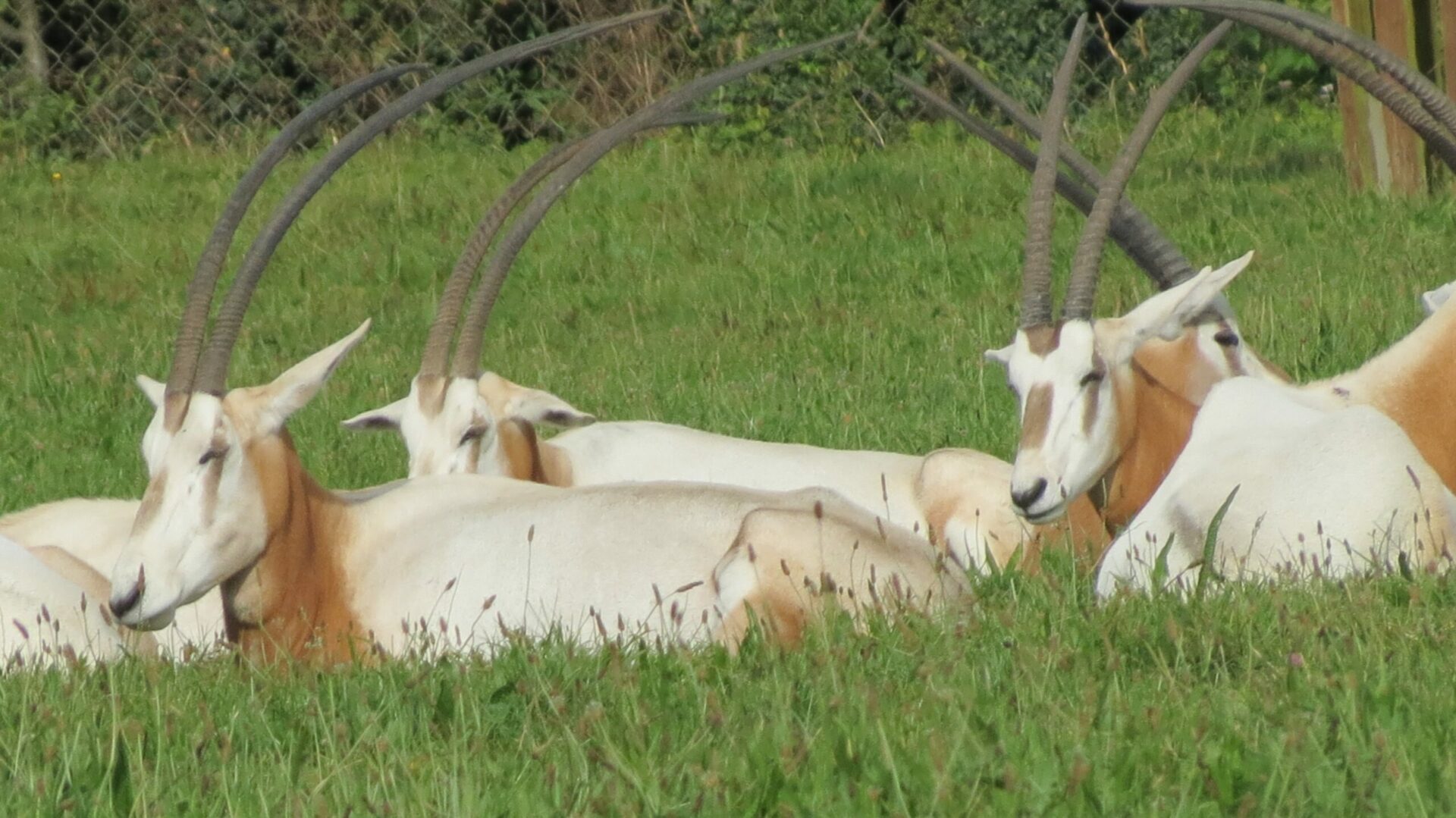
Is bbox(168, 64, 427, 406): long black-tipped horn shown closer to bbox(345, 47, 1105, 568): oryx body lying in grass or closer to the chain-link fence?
bbox(345, 47, 1105, 568): oryx body lying in grass

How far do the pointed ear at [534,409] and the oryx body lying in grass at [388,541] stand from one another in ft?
5.37

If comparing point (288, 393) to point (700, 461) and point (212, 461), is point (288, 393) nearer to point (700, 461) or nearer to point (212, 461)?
point (212, 461)

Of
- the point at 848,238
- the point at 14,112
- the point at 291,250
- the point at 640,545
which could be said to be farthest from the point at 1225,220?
the point at 14,112

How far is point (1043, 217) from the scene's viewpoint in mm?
6477

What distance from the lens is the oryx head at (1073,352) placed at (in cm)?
582

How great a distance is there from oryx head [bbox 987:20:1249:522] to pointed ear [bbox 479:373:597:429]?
1835 mm

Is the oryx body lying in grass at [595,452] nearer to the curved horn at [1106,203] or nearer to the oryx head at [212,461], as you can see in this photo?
the curved horn at [1106,203]

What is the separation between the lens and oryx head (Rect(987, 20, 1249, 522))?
5.82 meters

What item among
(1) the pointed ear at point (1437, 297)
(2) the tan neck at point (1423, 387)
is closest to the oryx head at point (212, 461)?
(2) the tan neck at point (1423, 387)

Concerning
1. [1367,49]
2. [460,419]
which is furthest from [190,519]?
[1367,49]

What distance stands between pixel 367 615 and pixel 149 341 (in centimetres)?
624

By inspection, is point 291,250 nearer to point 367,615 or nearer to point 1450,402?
point 367,615

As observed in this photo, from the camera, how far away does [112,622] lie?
5219 mm

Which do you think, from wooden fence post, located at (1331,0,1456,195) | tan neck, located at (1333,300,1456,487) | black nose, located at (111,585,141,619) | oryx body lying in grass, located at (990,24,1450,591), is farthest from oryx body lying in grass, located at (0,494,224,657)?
wooden fence post, located at (1331,0,1456,195)
